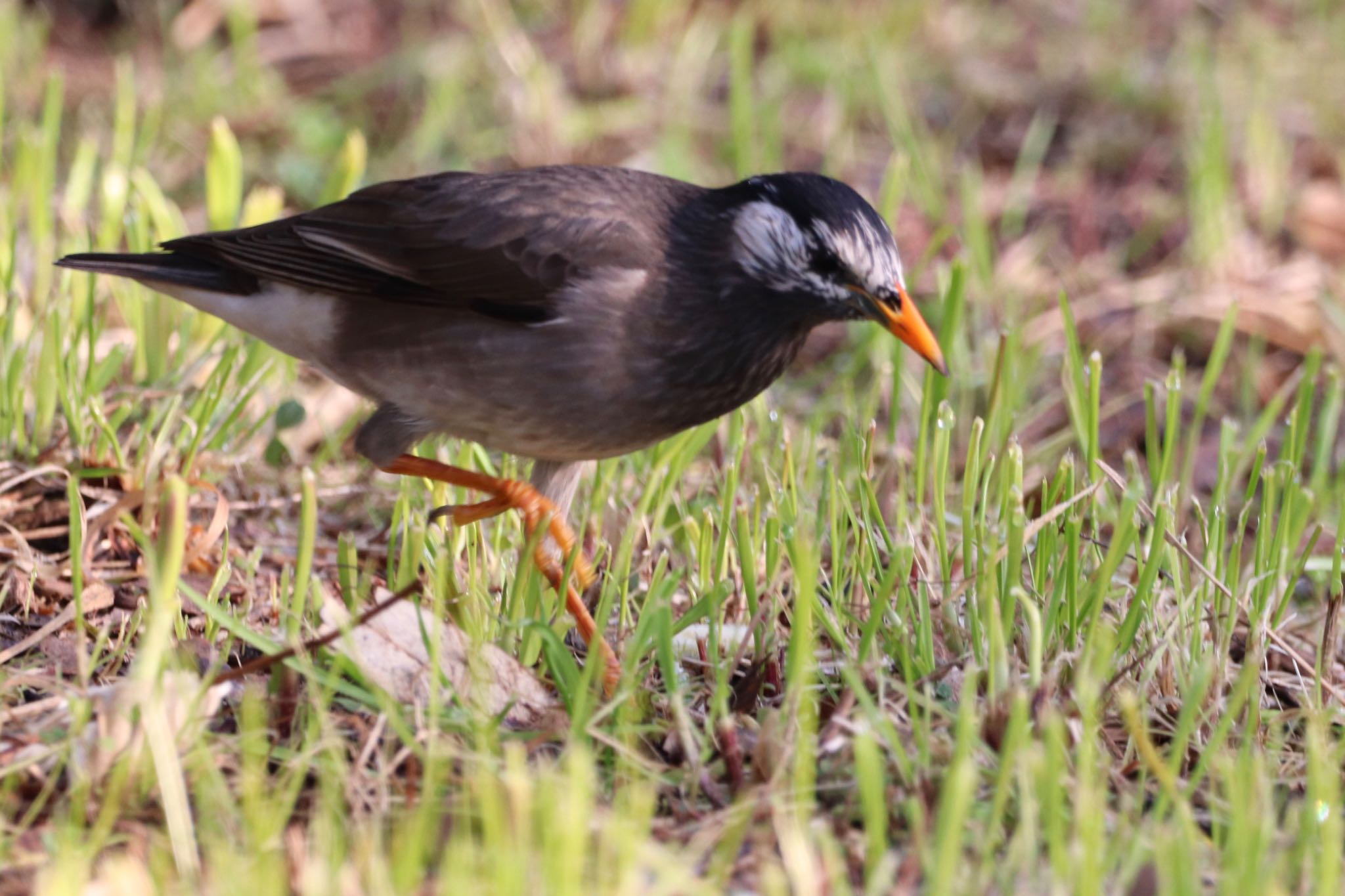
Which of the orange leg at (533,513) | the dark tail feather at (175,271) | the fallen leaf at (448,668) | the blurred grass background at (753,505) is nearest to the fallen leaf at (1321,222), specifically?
the blurred grass background at (753,505)

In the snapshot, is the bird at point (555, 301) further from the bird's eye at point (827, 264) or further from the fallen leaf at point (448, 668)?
the fallen leaf at point (448, 668)

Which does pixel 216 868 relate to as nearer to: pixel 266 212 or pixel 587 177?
pixel 587 177

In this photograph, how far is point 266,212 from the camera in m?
5.67

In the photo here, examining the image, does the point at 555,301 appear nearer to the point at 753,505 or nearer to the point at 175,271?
the point at 753,505

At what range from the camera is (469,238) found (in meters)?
4.42

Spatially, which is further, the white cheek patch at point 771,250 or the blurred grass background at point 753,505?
the white cheek patch at point 771,250

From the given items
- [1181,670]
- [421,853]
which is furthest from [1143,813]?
[421,853]

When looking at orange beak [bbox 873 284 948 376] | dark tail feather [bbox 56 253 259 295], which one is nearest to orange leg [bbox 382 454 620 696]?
dark tail feather [bbox 56 253 259 295]

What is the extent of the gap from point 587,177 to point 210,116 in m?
3.49

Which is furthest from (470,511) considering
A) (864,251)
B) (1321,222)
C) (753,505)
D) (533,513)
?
(1321,222)

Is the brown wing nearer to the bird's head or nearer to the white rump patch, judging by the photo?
the white rump patch

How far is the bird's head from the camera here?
4.12 meters

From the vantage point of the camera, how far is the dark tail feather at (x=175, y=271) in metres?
4.61

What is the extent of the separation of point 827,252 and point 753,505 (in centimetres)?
71
